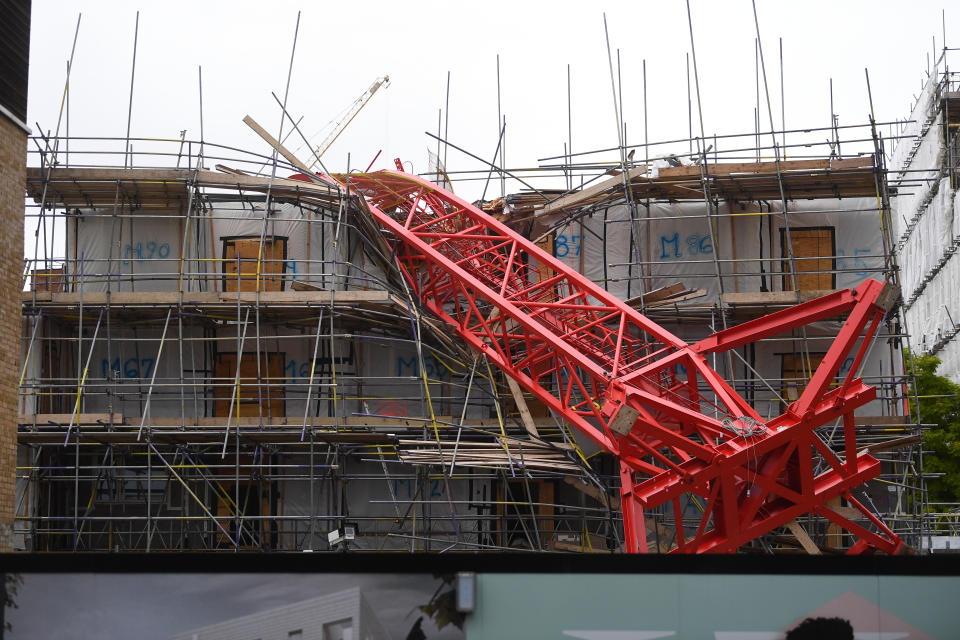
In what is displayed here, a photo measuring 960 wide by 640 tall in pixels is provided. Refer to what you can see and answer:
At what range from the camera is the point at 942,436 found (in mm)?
33250

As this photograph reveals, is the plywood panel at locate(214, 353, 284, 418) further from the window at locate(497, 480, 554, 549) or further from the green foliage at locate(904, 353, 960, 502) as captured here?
the green foliage at locate(904, 353, 960, 502)

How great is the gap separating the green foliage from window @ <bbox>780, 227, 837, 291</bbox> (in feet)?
38.4

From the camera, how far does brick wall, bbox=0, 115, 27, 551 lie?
14.2 metres

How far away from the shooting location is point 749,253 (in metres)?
22.7

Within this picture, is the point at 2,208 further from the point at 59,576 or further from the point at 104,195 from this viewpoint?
the point at 104,195

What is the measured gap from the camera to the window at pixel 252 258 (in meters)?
22.4

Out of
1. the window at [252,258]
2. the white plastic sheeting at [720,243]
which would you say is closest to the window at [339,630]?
the window at [252,258]

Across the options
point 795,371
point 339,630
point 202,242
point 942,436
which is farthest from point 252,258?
point 942,436

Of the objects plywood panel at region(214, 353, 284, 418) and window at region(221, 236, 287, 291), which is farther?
window at region(221, 236, 287, 291)

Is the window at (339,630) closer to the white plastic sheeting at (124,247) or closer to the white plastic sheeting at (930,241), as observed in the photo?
the white plastic sheeting at (124,247)

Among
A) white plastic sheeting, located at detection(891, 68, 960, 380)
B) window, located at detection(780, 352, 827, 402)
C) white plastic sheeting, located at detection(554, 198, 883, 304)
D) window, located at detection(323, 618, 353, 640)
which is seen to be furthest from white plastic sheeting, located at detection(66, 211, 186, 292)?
white plastic sheeting, located at detection(891, 68, 960, 380)

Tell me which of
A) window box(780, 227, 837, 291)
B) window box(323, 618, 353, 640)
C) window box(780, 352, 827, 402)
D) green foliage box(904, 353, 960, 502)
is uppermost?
window box(780, 227, 837, 291)

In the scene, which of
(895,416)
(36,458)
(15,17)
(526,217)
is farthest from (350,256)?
(895,416)

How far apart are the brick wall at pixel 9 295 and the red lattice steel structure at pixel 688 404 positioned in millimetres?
8261
